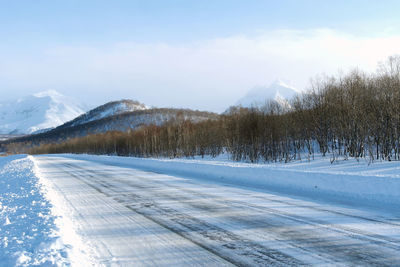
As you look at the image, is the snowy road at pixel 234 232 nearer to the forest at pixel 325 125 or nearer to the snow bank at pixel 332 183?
the snow bank at pixel 332 183

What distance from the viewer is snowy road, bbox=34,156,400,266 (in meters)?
3.99

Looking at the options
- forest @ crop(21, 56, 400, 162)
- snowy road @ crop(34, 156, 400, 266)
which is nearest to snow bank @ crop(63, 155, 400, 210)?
snowy road @ crop(34, 156, 400, 266)

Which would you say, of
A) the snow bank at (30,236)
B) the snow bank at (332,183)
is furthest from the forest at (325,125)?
the snow bank at (30,236)

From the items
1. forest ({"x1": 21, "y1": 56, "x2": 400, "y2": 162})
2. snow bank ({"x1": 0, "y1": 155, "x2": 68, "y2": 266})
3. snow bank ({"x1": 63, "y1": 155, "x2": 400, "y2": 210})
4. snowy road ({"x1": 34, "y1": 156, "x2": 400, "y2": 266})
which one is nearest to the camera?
snow bank ({"x1": 0, "y1": 155, "x2": 68, "y2": 266})

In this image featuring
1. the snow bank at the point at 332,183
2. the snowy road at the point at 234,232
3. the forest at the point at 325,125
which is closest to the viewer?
the snowy road at the point at 234,232

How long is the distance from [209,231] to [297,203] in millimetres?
3026

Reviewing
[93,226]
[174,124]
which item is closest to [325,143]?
[93,226]

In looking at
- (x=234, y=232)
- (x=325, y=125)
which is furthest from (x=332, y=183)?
(x=325, y=125)

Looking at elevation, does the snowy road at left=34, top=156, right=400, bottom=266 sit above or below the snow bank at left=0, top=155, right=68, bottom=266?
below

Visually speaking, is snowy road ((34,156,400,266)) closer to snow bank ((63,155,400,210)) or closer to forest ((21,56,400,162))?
snow bank ((63,155,400,210))

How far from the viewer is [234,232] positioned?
5.09m

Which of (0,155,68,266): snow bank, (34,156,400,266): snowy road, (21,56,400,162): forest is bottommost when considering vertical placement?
(34,156,400,266): snowy road

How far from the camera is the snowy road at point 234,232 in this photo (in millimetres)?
3990

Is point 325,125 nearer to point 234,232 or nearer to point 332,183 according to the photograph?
point 332,183
